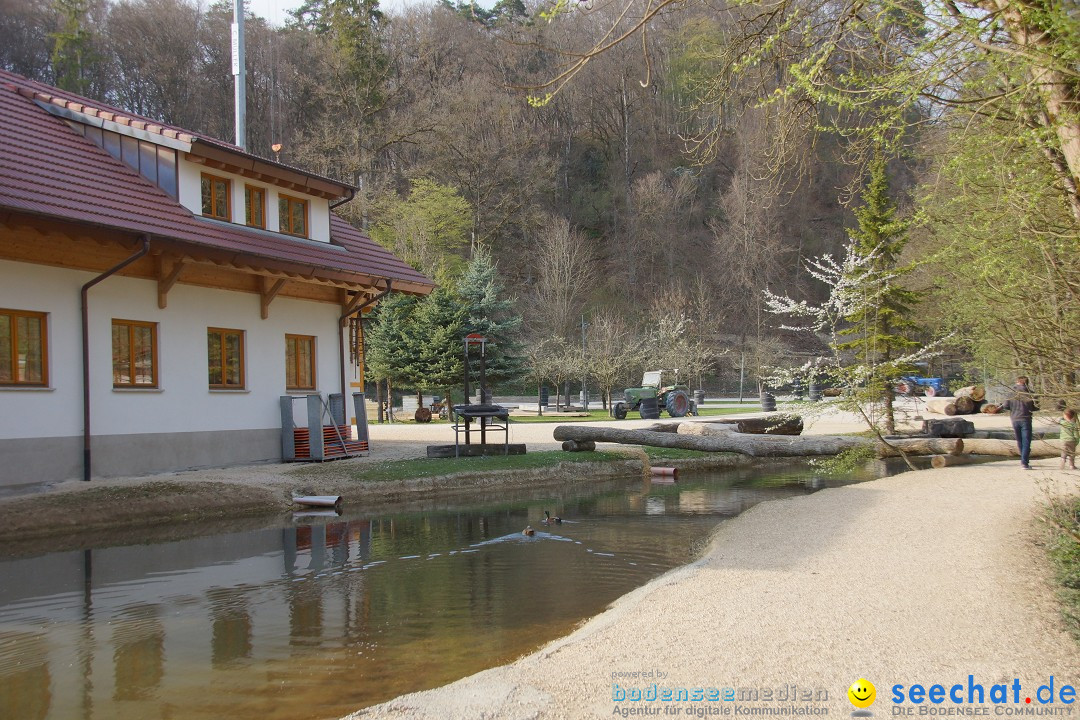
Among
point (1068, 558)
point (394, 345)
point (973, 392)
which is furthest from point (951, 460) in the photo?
point (394, 345)

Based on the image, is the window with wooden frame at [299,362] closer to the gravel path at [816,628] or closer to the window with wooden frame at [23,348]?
the window with wooden frame at [23,348]

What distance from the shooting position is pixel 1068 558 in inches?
268

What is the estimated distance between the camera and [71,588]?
8.70 m

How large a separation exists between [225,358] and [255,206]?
144 inches

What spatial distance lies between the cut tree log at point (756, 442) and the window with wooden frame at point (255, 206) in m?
8.72

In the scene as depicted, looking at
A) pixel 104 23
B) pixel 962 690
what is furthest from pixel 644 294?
pixel 962 690

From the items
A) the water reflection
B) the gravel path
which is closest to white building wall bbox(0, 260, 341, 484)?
the water reflection

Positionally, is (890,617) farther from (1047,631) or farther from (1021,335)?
(1021,335)

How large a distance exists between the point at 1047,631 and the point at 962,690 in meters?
1.54

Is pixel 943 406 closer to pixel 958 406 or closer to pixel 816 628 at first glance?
pixel 958 406

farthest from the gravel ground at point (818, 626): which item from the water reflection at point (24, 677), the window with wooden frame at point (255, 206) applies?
the window with wooden frame at point (255, 206)

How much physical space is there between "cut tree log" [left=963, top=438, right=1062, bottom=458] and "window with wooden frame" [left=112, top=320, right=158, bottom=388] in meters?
19.0

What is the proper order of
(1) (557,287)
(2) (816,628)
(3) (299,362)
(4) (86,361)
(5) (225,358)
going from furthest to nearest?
(1) (557,287) → (3) (299,362) → (5) (225,358) → (4) (86,361) → (2) (816,628)

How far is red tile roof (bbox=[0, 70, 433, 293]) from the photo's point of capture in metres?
13.4
